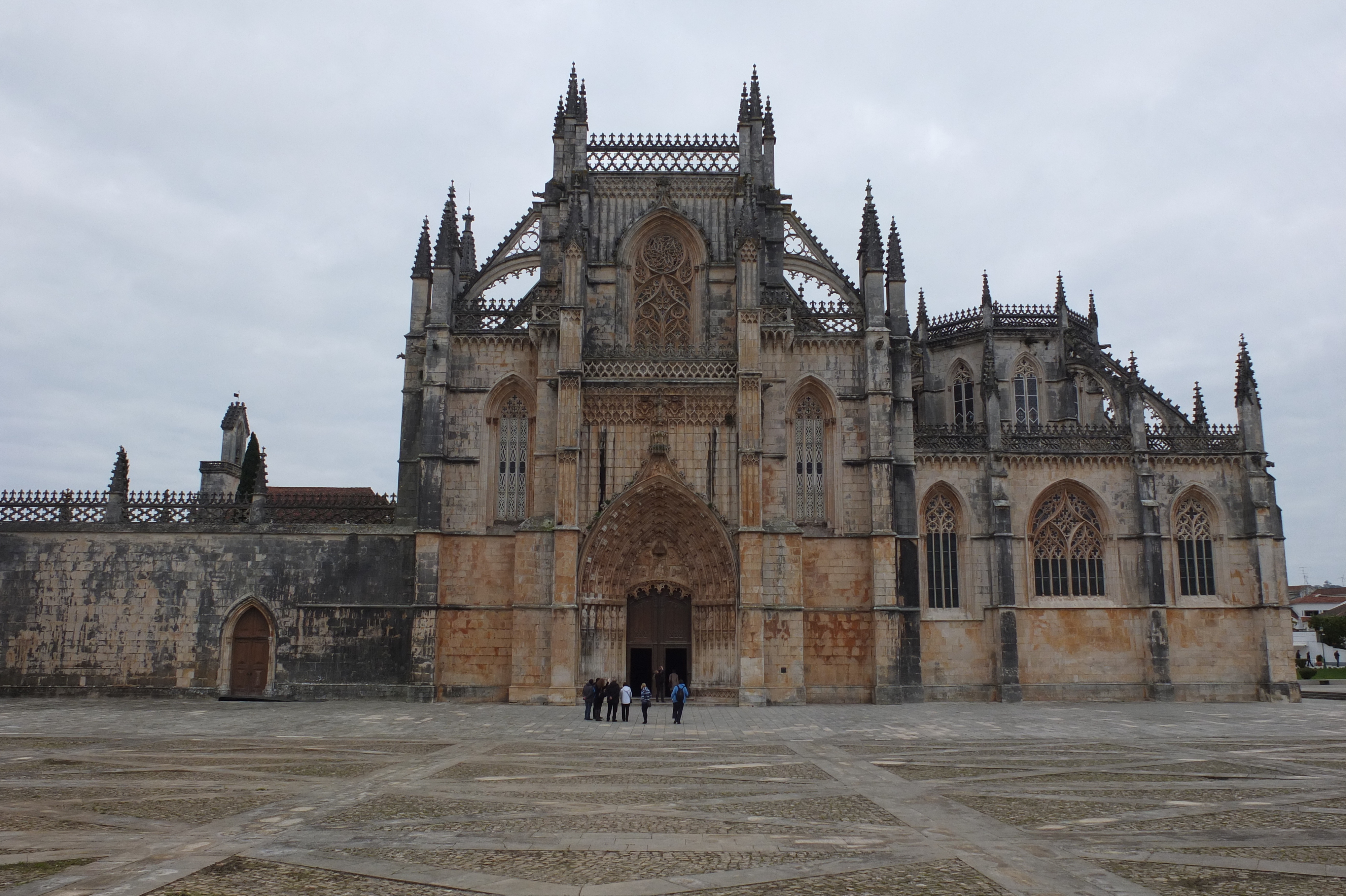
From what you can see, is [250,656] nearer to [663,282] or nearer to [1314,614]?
[663,282]

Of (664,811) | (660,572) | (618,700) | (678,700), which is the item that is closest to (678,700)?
(678,700)

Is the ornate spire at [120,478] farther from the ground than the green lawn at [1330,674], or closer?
farther from the ground

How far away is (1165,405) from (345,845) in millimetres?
37235

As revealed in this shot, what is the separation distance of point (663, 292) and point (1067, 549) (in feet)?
58.9

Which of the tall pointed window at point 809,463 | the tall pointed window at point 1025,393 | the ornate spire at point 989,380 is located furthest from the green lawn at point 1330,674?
the tall pointed window at point 809,463

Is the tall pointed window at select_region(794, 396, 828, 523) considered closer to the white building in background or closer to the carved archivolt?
the carved archivolt

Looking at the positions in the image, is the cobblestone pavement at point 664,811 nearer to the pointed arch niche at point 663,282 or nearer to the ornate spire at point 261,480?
the ornate spire at point 261,480

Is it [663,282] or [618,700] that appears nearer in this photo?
[618,700]

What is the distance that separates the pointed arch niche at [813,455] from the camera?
32.8 metres

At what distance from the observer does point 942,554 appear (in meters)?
34.3

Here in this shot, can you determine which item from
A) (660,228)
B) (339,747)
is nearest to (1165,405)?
(660,228)

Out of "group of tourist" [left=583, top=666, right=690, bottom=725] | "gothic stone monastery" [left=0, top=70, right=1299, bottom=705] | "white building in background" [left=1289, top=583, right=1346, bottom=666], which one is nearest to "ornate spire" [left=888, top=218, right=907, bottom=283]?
"gothic stone monastery" [left=0, top=70, right=1299, bottom=705]

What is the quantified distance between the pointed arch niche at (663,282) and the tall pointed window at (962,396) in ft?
50.4

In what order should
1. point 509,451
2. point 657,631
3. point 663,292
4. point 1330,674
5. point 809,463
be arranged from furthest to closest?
1. point 1330,674
2. point 663,292
3. point 809,463
4. point 509,451
5. point 657,631
